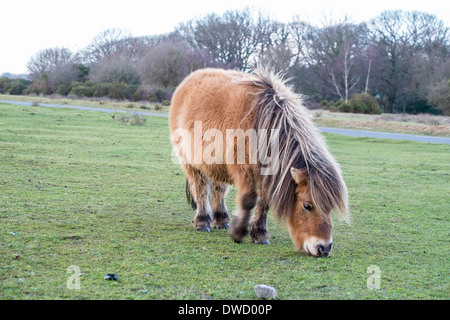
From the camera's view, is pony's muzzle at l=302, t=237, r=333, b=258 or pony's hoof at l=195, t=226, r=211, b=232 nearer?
pony's muzzle at l=302, t=237, r=333, b=258

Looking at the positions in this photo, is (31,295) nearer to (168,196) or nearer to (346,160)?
(168,196)

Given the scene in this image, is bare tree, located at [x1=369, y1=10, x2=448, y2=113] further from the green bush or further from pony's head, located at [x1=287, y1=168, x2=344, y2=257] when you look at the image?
pony's head, located at [x1=287, y1=168, x2=344, y2=257]

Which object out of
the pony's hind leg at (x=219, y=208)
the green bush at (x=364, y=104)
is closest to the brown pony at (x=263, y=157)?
the pony's hind leg at (x=219, y=208)

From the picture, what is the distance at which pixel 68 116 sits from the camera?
20891mm

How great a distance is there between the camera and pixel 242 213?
16.8 ft

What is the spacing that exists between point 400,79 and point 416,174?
4102cm

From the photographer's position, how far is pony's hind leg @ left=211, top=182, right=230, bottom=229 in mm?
6492

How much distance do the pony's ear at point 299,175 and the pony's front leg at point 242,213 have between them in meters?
0.61

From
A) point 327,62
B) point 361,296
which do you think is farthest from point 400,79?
point 361,296

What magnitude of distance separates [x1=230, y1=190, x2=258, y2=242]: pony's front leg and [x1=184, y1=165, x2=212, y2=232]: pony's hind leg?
93cm

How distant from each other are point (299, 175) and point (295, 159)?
9.3 inches

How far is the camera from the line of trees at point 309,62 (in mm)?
43763

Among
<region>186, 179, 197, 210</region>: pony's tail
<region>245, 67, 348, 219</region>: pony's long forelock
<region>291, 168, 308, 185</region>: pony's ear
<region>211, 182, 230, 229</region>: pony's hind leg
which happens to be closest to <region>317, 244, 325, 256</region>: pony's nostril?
<region>245, 67, 348, 219</region>: pony's long forelock

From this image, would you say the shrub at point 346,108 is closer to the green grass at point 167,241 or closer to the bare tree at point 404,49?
the bare tree at point 404,49
